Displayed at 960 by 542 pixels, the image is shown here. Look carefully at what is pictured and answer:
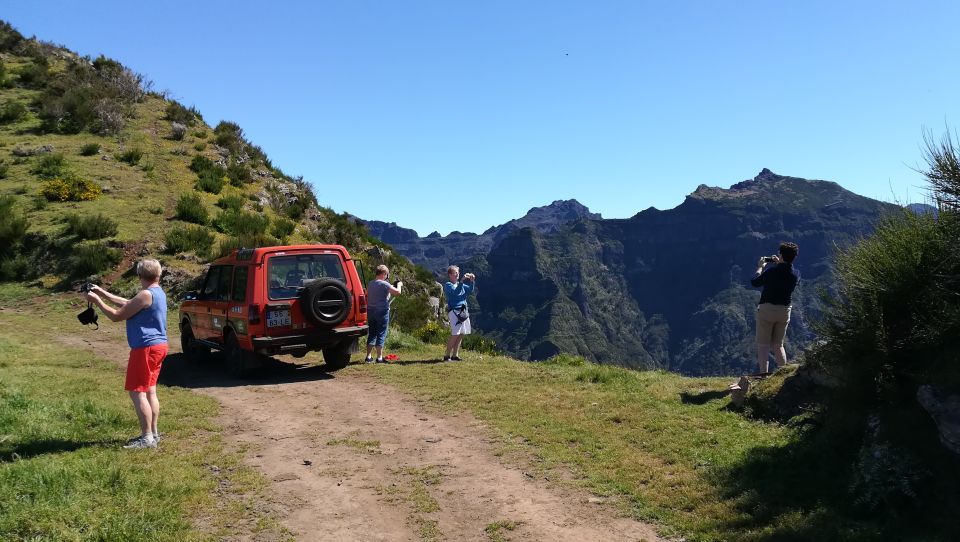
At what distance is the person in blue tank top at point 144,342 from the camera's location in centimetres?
643

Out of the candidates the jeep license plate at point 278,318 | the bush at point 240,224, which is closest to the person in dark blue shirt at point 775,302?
the jeep license plate at point 278,318

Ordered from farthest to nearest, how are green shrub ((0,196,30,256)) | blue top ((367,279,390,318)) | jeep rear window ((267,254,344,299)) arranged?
green shrub ((0,196,30,256))
blue top ((367,279,390,318))
jeep rear window ((267,254,344,299))

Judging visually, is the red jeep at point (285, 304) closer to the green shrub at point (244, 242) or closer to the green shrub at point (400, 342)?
the green shrub at point (400, 342)

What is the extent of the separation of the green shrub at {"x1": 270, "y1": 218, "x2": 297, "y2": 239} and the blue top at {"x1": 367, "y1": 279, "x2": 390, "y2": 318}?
1338 cm

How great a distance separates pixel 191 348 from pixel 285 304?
145 inches

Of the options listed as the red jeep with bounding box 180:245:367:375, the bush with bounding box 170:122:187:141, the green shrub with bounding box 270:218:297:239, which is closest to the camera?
the red jeep with bounding box 180:245:367:375

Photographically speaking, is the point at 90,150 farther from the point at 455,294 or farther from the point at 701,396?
the point at 701,396

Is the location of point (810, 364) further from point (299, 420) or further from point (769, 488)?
point (299, 420)

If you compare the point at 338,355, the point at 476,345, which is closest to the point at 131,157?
the point at 476,345

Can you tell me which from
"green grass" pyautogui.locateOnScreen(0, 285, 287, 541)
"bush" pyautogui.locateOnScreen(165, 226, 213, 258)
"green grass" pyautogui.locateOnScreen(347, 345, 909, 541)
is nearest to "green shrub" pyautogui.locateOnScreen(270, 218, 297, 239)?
"bush" pyautogui.locateOnScreen(165, 226, 213, 258)

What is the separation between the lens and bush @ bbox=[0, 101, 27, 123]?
30516mm

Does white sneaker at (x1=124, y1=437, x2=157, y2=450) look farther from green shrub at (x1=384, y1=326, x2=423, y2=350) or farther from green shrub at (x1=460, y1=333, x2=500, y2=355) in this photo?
green shrub at (x1=460, y1=333, x2=500, y2=355)

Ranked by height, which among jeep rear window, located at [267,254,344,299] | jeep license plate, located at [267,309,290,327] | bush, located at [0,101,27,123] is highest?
bush, located at [0,101,27,123]

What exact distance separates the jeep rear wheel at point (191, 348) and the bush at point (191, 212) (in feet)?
37.9
